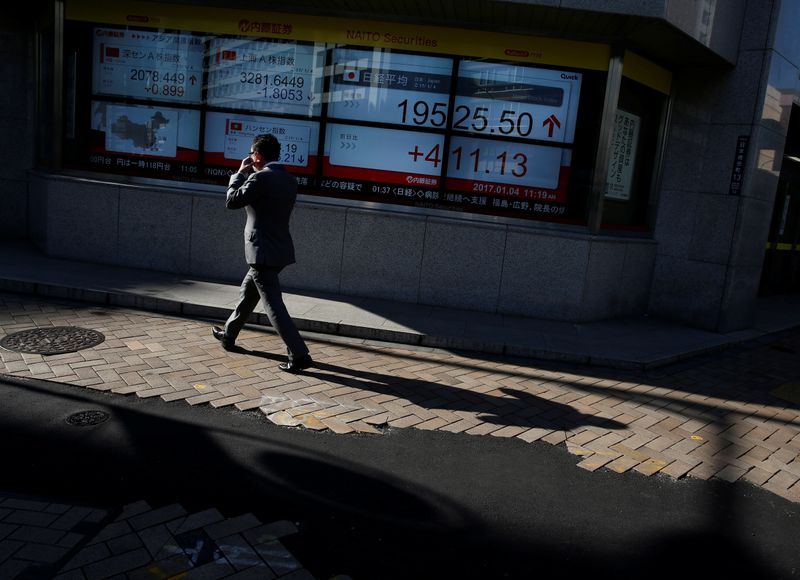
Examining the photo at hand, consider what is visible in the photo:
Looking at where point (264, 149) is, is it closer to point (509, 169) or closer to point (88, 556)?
point (88, 556)

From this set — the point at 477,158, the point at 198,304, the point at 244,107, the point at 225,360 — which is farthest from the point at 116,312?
the point at 477,158

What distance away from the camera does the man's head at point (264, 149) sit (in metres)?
5.64

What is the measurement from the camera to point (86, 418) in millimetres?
4344

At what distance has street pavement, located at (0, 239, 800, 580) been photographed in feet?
10.3

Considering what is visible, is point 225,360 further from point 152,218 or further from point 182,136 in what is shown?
point 182,136

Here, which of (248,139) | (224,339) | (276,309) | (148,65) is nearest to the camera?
(276,309)

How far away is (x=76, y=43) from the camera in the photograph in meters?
9.34

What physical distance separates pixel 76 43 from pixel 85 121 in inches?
43.7

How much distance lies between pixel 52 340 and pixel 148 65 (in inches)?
194

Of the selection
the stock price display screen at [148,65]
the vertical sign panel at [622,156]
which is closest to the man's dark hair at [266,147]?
the stock price display screen at [148,65]

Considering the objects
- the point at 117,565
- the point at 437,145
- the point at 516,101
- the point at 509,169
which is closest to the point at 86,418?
the point at 117,565

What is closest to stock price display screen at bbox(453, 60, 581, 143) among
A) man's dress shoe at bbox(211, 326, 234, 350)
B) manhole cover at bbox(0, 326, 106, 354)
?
man's dress shoe at bbox(211, 326, 234, 350)

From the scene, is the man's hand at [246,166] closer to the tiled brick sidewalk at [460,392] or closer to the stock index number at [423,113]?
the tiled brick sidewalk at [460,392]

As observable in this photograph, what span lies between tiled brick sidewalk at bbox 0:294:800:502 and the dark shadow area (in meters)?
0.30
